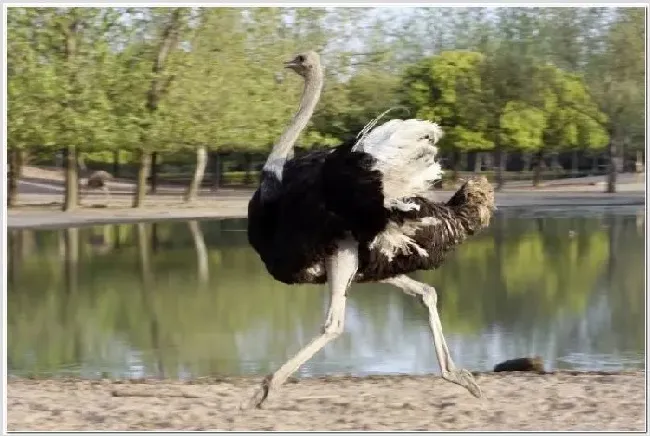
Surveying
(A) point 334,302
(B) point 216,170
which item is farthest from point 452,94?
(A) point 334,302

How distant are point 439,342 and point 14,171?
6669 millimetres

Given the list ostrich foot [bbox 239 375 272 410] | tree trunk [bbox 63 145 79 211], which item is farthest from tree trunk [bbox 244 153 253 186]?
ostrich foot [bbox 239 375 272 410]

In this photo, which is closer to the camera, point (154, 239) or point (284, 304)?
point (284, 304)

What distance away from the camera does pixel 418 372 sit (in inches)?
273

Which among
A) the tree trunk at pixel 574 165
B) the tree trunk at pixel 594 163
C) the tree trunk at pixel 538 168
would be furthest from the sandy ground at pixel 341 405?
the tree trunk at pixel 574 165

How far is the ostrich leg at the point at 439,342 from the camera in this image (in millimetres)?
5695

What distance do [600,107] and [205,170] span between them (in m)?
4.09

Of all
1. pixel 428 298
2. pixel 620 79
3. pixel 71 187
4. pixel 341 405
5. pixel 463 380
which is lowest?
pixel 341 405

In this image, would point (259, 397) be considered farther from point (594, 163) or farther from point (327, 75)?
point (327, 75)

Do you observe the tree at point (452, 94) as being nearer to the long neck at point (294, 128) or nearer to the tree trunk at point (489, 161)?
the tree trunk at point (489, 161)

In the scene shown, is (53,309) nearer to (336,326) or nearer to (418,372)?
(418,372)

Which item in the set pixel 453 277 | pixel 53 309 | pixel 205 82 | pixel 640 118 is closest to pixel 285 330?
pixel 53 309

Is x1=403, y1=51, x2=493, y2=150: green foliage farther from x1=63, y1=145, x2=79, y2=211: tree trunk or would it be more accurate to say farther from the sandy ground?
the sandy ground

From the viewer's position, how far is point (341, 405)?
5668 millimetres
